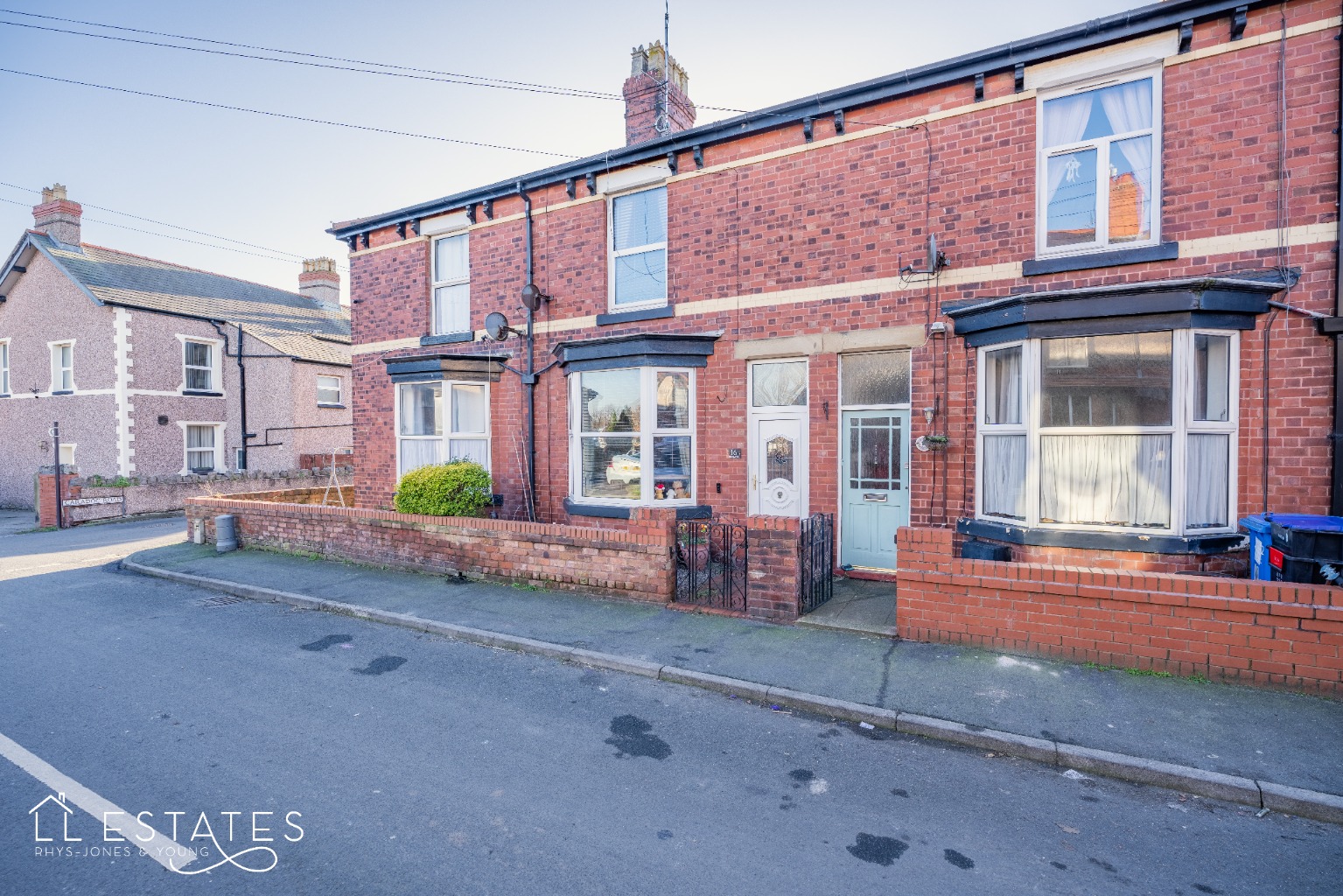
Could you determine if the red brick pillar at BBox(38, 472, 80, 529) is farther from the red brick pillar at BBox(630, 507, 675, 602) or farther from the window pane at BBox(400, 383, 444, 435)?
the red brick pillar at BBox(630, 507, 675, 602)

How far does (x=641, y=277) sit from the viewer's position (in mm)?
9781

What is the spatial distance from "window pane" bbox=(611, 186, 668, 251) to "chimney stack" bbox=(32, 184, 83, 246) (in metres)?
21.4

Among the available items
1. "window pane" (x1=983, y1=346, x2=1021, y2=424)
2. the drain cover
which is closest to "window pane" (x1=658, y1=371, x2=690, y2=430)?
"window pane" (x1=983, y1=346, x2=1021, y2=424)

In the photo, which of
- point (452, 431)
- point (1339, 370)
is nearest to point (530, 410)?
point (452, 431)

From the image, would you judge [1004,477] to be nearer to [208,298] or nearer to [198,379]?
[198,379]

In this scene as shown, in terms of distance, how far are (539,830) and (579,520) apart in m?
6.53

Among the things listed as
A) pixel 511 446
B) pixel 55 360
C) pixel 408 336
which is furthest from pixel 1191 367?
pixel 55 360

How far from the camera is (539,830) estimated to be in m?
3.38

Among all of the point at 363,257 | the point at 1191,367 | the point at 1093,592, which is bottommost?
the point at 1093,592

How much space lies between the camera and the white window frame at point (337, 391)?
2292 cm

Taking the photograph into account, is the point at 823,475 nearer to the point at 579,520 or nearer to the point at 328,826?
the point at 579,520

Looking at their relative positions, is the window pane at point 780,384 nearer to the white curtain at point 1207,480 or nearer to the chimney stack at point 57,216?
the white curtain at point 1207,480

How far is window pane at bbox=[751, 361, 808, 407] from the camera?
338 inches

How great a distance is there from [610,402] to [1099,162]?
662 centimetres
